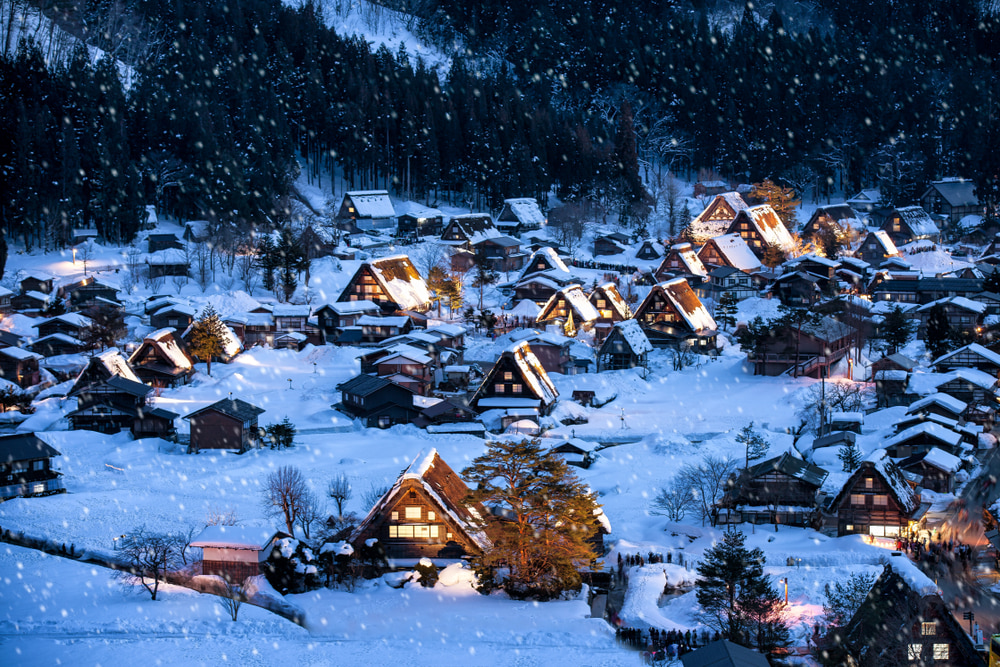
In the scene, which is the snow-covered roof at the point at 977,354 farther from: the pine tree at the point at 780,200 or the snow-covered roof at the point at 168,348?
the snow-covered roof at the point at 168,348

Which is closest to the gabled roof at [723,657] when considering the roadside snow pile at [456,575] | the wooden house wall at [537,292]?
the roadside snow pile at [456,575]

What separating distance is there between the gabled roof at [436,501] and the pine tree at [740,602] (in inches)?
183

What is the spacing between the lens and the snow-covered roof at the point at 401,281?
1847 inches

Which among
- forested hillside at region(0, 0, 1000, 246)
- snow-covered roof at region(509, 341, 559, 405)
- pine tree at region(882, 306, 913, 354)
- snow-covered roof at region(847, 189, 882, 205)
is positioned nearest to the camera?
snow-covered roof at region(509, 341, 559, 405)

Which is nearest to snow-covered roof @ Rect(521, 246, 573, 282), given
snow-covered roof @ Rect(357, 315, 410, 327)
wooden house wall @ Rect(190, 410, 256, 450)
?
snow-covered roof @ Rect(357, 315, 410, 327)

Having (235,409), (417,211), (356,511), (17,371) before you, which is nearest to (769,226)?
(417,211)

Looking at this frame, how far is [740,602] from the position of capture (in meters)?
18.8

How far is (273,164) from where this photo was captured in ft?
194

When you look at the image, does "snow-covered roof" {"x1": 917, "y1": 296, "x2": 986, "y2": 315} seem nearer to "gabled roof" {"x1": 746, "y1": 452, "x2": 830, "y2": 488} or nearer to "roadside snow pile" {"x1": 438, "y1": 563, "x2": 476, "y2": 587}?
"gabled roof" {"x1": 746, "y1": 452, "x2": 830, "y2": 488}

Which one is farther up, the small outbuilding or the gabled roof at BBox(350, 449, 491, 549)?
the gabled roof at BBox(350, 449, 491, 549)

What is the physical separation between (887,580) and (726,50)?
73287 mm

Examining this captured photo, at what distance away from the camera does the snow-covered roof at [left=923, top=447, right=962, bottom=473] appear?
2762cm

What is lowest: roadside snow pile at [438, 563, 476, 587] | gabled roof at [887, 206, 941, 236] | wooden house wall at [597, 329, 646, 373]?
roadside snow pile at [438, 563, 476, 587]

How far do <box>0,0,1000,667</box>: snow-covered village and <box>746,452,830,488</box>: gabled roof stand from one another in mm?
171
